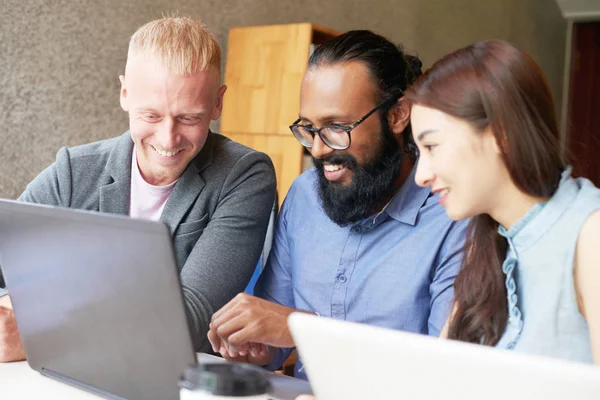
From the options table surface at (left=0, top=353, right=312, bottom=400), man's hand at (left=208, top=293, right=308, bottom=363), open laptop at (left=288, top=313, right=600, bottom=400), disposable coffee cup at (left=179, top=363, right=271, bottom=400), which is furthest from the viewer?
man's hand at (left=208, top=293, right=308, bottom=363)

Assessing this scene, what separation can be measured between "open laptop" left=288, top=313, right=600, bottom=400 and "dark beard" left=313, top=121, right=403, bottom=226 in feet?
2.92

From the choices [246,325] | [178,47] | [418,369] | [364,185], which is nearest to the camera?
[418,369]

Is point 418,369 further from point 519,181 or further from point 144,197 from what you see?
point 144,197

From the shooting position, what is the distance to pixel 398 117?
1.78 metres

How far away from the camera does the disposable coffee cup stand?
78cm

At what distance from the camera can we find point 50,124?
10.3ft

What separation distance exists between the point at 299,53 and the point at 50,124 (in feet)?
4.02

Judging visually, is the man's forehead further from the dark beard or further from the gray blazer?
the gray blazer

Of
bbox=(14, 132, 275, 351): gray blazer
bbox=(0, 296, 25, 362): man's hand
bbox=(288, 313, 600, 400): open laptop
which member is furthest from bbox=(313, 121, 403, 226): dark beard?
bbox=(288, 313, 600, 400): open laptop

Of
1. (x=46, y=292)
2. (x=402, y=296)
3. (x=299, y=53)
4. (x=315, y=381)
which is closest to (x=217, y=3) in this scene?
(x=299, y=53)

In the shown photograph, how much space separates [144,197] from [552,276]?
3.19ft

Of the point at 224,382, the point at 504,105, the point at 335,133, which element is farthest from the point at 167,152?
the point at 224,382

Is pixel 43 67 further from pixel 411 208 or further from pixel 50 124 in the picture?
pixel 411 208

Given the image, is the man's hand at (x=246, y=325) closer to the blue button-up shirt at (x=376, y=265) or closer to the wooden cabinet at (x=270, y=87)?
the blue button-up shirt at (x=376, y=265)
